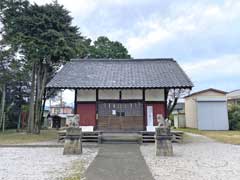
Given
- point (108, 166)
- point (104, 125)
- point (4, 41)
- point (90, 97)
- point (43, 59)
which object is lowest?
point (108, 166)

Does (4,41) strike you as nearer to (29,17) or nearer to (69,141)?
(29,17)

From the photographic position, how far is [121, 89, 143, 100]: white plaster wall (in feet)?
39.3

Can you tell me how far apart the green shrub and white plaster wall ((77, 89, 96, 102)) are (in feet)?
45.2

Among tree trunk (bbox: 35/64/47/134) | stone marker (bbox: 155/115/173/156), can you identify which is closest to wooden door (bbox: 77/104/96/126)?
stone marker (bbox: 155/115/173/156)

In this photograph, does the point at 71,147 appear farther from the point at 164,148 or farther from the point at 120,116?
the point at 120,116

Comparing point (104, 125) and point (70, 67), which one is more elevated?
point (70, 67)

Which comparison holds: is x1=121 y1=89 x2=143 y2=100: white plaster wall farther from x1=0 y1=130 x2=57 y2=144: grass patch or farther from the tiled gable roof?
x1=0 y1=130 x2=57 y2=144: grass patch

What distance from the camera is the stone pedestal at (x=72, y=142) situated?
7736 millimetres

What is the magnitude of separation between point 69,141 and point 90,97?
4.52 metres

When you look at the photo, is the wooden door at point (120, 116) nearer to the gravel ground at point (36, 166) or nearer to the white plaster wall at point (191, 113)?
the gravel ground at point (36, 166)

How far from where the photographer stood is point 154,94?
12.0m

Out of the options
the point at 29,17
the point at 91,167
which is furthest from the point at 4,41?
the point at 91,167

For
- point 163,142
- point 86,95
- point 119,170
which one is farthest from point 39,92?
point 119,170

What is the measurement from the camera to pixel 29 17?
A: 15430 mm
